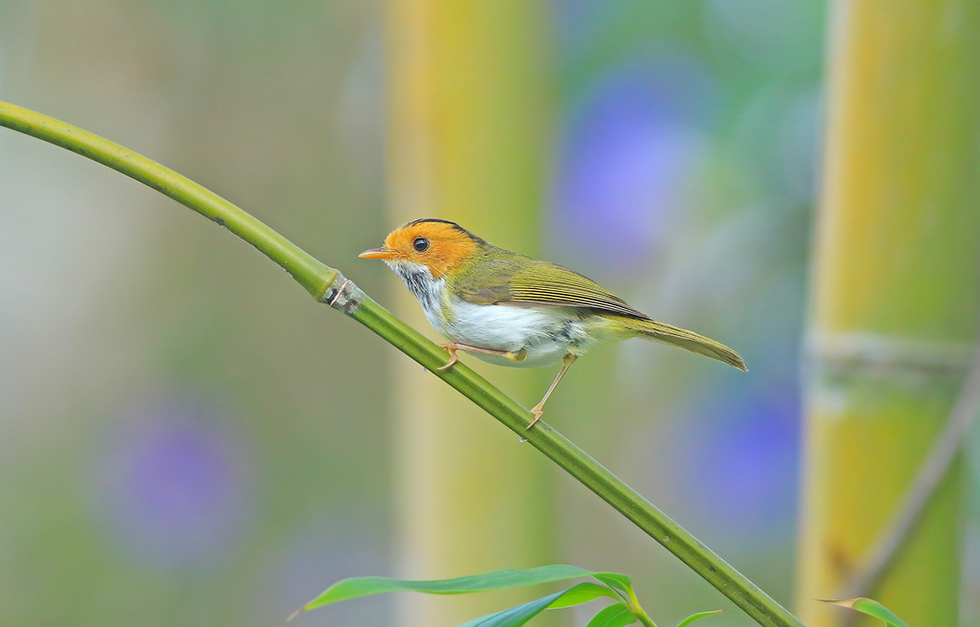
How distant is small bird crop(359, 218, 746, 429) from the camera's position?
127cm

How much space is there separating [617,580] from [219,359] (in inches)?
125

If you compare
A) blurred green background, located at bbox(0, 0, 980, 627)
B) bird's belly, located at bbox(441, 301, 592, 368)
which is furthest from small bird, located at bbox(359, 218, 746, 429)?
blurred green background, located at bbox(0, 0, 980, 627)

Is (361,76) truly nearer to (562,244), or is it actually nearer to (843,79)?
(562,244)

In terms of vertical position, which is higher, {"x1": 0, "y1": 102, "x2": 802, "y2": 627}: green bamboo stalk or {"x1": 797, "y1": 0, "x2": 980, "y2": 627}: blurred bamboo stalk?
{"x1": 797, "y1": 0, "x2": 980, "y2": 627}: blurred bamboo stalk

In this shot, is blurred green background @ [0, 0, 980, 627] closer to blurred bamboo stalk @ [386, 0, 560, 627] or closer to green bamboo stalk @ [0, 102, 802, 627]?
blurred bamboo stalk @ [386, 0, 560, 627]

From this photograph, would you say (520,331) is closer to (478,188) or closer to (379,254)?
(379,254)

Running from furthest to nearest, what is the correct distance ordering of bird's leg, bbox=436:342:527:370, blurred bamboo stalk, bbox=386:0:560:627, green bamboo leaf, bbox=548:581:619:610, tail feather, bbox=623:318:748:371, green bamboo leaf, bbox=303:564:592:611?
blurred bamboo stalk, bbox=386:0:560:627 < bird's leg, bbox=436:342:527:370 < tail feather, bbox=623:318:748:371 < green bamboo leaf, bbox=548:581:619:610 < green bamboo leaf, bbox=303:564:592:611

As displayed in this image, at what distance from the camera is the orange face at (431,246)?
1.34 metres

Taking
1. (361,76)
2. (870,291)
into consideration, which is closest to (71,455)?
(361,76)

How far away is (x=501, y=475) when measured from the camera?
1.57 meters

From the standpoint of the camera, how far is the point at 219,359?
3.59m

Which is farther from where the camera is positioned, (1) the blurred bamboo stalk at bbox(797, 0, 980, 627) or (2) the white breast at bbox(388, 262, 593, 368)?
(2) the white breast at bbox(388, 262, 593, 368)

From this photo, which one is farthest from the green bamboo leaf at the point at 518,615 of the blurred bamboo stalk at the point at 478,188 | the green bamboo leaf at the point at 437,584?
the blurred bamboo stalk at the point at 478,188

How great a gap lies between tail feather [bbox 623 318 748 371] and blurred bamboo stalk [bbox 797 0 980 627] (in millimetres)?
190
